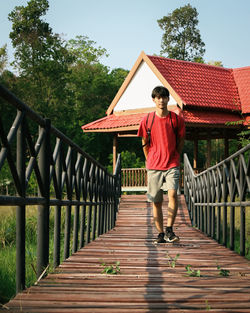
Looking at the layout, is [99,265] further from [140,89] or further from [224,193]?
[140,89]

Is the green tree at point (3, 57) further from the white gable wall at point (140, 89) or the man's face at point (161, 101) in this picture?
the man's face at point (161, 101)

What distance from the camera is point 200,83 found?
22.8m

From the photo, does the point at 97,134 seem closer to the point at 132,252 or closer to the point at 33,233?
the point at 33,233

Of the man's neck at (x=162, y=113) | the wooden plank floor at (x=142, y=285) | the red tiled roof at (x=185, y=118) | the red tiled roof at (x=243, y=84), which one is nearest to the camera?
the wooden plank floor at (x=142, y=285)

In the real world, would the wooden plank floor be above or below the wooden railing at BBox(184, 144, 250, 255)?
below

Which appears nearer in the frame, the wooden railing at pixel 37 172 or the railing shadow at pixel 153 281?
the railing shadow at pixel 153 281

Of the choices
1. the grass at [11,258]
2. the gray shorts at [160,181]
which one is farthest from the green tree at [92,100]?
the gray shorts at [160,181]

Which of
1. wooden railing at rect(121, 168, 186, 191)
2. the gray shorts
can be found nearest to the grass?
the gray shorts

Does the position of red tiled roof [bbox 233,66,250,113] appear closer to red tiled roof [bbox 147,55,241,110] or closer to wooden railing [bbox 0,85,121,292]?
red tiled roof [bbox 147,55,241,110]

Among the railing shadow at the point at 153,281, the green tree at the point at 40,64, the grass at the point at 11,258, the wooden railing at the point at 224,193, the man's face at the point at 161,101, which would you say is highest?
the green tree at the point at 40,64

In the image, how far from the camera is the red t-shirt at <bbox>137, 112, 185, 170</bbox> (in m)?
5.94

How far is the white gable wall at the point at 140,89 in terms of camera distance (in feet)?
70.7

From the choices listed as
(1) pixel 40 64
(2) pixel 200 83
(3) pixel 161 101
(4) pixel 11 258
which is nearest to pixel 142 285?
(3) pixel 161 101

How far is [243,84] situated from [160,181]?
63.4 feet
